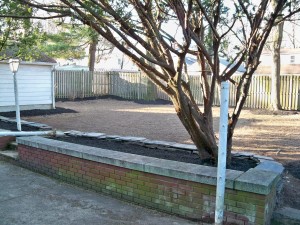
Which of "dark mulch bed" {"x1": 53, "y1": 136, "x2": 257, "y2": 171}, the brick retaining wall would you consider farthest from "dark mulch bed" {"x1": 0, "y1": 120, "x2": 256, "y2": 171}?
the brick retaining wall

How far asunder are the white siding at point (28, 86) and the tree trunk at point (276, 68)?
10504 mm

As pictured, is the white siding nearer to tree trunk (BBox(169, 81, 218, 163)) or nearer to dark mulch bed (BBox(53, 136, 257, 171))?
dark mulch bed (BBox(53, 136, 257, 171))

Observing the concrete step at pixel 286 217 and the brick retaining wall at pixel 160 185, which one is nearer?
the brick retaining wall at pixel 160 185

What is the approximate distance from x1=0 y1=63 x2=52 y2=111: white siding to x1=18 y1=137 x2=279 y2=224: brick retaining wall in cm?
981

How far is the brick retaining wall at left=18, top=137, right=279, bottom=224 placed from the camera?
3.16 meters

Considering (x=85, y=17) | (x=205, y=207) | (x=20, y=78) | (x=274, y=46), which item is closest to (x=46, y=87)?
(x=20, y=78)

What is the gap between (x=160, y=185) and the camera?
3.75 m

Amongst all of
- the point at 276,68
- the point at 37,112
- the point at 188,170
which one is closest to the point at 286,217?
the point at 188,170

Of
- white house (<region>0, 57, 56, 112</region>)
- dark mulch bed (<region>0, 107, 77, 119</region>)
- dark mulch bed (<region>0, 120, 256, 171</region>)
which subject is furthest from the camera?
white house (<region>0, 57, 56, 112</region>)

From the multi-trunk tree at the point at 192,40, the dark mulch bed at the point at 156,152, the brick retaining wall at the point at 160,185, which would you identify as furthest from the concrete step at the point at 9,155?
the multi-trunk tree at the point at 192,40

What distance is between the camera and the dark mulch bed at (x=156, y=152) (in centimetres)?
457

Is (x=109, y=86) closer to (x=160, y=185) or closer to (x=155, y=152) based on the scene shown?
(x=155, y=152)

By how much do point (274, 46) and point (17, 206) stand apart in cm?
1366

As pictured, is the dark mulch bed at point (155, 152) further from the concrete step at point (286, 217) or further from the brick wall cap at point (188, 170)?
the concrete step at point (286, 217)
